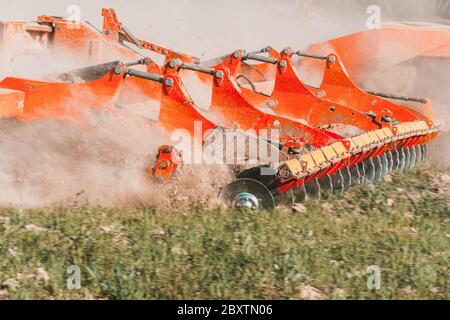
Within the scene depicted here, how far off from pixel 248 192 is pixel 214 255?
1524 millimetres

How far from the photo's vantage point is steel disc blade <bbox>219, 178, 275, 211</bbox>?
6942 millimetres

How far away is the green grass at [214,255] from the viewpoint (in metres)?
5.03

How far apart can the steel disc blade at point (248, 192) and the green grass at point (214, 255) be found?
197 millimetres

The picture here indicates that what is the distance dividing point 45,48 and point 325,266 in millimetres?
5284

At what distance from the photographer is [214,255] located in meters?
5.51

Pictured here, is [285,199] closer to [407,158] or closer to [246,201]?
[246,201]

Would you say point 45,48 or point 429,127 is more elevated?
point 45,48

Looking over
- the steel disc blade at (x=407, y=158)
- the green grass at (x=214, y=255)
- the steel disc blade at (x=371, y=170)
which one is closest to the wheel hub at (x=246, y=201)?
the green grass at (x=214, y=255)

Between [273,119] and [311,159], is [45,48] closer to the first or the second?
[273,119]

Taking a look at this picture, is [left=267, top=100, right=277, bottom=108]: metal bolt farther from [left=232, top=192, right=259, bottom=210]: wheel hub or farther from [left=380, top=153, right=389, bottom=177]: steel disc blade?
[left=232, top=192, right=259, bottom=210]: wheel hub

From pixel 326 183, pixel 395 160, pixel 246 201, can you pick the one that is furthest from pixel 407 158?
pixel 246 201

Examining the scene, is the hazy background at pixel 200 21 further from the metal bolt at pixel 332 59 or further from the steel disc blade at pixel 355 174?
the steel disc blade at pixel 355 174
